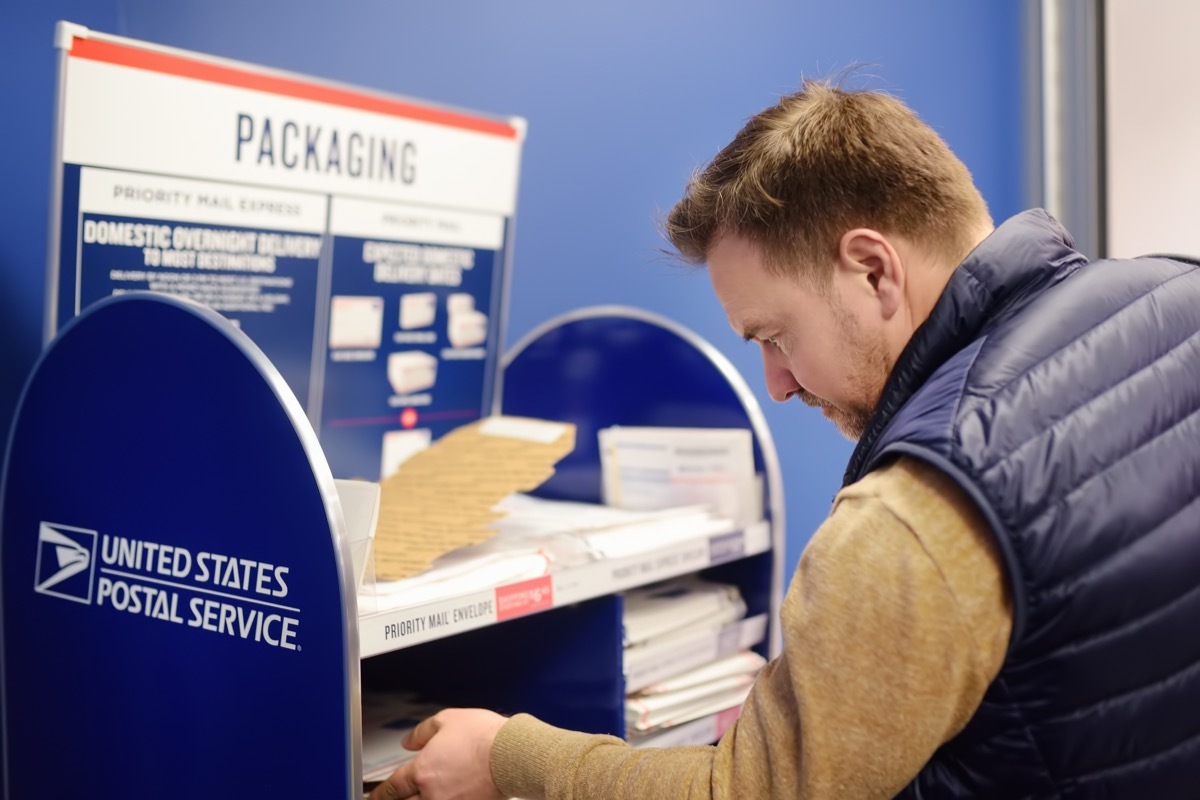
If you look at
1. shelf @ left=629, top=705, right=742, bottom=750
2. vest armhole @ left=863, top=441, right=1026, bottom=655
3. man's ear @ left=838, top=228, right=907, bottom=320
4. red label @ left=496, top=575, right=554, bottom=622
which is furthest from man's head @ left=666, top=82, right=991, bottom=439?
shelf @ left=629, top=705, right=742, bottom=750

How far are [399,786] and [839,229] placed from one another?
755 millimetres

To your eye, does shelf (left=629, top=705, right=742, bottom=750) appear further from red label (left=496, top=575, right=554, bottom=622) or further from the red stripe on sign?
the red stripe on sign

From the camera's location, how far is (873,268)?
1.08 m

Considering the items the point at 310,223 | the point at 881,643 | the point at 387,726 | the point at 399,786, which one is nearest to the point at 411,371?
the point at 310,223

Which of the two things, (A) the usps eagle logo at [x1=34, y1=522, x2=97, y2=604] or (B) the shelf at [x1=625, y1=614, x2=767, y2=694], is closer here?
(A) the usps eagle logo at [x1=34, y1=522, x2=97, y2=604]

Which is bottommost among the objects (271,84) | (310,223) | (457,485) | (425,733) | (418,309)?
(425,733)

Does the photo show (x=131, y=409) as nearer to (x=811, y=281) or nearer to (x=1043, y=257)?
(x=811, y=281)

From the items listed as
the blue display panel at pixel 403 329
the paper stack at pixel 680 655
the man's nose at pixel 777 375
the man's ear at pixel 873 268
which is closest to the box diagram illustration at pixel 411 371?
the blue display panel at pixel 403 329

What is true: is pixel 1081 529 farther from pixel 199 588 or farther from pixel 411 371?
pixel 411 371

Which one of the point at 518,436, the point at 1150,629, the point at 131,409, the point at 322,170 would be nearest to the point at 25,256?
the point at 322,170

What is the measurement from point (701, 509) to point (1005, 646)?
3.22 ft

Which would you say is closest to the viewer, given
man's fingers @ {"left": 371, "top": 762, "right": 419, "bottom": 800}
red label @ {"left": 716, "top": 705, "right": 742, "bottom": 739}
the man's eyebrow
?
the man's eyebrow

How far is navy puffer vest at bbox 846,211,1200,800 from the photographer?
884 millimetres

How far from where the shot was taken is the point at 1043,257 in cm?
105
